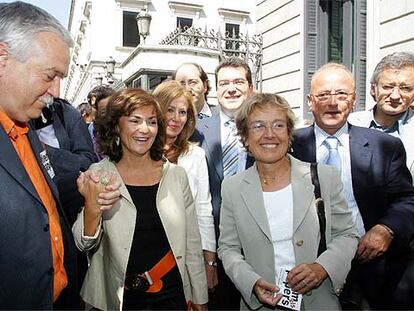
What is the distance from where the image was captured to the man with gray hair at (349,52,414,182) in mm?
3521

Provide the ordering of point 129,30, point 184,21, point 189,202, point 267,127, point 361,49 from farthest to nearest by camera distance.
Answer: point 184,21
point 129,30
point 361,49
point 189,202
point 267,127

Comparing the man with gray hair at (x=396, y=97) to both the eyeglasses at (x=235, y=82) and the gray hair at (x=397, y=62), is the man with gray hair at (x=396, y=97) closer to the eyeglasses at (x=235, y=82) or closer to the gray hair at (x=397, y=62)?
the gray hair at (x=397, y=62)

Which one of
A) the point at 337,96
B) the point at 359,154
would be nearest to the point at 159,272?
the point at 359,154

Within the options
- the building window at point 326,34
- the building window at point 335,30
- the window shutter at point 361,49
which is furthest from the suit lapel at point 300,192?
the building window at point 335,30

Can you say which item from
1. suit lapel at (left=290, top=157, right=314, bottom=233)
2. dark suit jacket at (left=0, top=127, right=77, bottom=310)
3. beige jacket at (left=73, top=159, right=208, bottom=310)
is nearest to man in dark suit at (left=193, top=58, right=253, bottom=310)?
beige jacket at (left=73, top=159, right=208, bottom=310)

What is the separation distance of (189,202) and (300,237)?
84cm

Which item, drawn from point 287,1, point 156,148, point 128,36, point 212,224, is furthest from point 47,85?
point 128,36

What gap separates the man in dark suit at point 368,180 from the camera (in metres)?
2.84

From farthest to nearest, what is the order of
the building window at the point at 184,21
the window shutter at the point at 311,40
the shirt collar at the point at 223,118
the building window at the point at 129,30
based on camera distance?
the building window at the point at 184,21 → the building window at the point at 129,30 → the window shutter at the point at 311,40 → the shirt collar at the point at 223,118

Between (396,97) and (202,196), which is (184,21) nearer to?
(396,97)

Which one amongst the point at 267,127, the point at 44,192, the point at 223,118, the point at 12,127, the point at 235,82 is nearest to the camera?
the point at 12,127

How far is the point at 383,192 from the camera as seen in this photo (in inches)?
118

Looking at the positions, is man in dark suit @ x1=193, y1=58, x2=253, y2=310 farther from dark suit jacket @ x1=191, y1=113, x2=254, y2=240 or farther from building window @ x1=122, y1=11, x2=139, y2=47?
building window @ x1=122, y1=11, x2=139, y2=47

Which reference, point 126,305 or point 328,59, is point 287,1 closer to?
point 328,59
